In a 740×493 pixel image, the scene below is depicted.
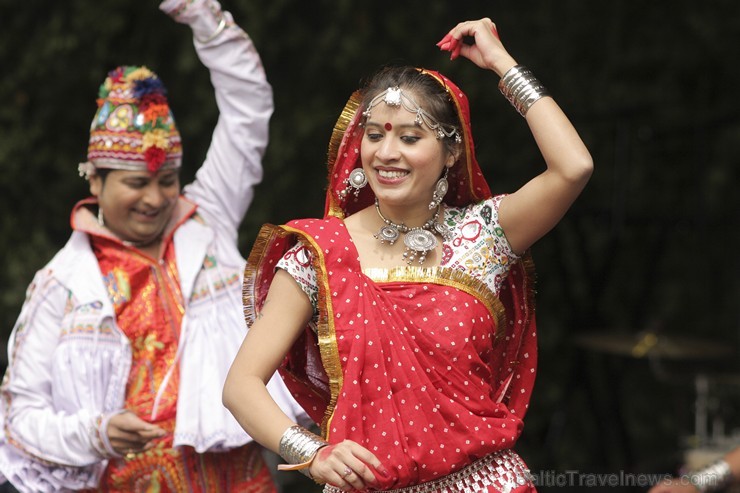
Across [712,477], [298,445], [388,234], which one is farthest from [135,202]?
[712,477]

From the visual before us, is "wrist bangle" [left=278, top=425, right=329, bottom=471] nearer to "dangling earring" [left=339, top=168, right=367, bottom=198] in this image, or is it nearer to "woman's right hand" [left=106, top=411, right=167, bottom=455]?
"dangling earring" [left=339, top=168, right=367, bottom=198]

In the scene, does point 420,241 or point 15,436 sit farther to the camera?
point 15,436

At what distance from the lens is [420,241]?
2.62 m

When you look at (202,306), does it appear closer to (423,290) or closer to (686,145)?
(423,290)

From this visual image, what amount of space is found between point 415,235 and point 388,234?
0.06 m

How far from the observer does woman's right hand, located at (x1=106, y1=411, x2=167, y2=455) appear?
10.3 ft

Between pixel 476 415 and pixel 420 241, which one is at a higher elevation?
pixel 420 241

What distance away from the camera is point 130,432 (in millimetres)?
3154

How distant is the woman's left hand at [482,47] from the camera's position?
8.59 feet

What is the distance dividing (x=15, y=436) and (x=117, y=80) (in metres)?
0.99

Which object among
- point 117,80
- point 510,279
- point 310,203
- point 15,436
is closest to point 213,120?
point 310,203

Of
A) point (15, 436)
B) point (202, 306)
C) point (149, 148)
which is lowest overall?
point (15, 436)

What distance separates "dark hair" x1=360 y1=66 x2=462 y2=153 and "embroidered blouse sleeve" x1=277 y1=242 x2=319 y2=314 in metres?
0.35

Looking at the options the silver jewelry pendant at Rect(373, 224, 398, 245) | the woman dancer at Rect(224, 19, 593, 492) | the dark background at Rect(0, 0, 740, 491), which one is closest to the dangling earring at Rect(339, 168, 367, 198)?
the woman dancer at Rect(224, 19, 593, 492)
